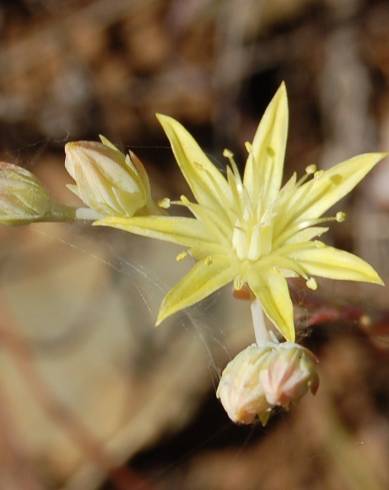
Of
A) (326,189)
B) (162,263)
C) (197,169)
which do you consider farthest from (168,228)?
(162,263)

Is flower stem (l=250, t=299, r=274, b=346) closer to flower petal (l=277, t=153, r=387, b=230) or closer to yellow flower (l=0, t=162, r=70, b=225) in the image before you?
flower petal (l=277, t=153, r=387, b=230)

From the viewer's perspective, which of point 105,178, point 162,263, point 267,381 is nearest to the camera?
point 267,381

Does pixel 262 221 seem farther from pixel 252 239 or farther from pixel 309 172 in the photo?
pixel 309 172

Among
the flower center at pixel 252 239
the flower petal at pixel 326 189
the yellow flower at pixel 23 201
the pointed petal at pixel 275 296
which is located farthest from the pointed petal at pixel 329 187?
the yellow flower at pixel 23 201

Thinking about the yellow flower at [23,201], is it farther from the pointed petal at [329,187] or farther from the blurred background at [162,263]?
the blurred background at [162,263]

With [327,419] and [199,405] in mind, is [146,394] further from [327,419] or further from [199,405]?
[327,419]

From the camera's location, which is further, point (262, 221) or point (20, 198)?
point (262, 221)

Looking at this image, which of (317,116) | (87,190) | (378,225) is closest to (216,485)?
(378,225)
